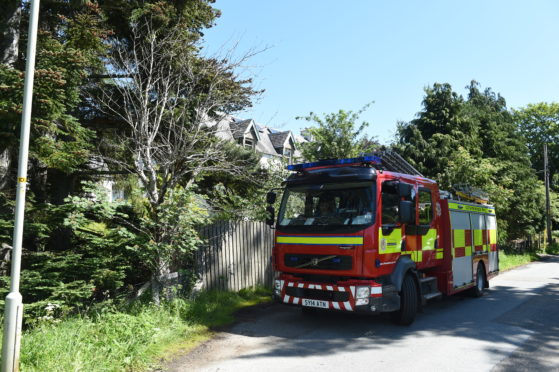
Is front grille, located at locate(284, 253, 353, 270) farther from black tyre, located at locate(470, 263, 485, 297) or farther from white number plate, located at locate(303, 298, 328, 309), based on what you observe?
black tyre, located at locate(470, 263, 485, 297)

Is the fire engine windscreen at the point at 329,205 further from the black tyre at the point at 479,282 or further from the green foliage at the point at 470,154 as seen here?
the green foliage at the point at 470,154

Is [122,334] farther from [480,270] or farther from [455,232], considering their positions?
[480,270]

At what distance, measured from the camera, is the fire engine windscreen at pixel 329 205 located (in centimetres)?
639

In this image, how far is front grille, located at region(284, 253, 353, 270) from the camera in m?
6.21

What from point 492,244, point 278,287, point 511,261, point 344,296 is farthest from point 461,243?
point 511,261

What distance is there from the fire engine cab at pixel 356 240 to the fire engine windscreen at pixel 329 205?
16 mm

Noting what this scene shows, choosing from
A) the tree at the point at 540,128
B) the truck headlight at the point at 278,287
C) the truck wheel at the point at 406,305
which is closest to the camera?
the truck wheel at the point at 406,305

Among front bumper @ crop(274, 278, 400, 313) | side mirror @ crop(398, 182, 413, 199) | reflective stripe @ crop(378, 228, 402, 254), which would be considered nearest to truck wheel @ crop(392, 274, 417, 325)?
front bumper @ crop(274, 278, 400, 313)

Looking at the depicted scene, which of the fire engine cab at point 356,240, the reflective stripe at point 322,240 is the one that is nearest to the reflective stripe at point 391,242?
the fire engine cab at point 356,240

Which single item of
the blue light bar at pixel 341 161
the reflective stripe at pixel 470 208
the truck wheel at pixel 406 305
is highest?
the blue light bar at pixel 341 161

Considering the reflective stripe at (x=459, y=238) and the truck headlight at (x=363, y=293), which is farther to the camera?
the reflective stripe at (x=459, y=238)

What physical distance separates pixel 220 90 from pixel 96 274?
4505 millimetres

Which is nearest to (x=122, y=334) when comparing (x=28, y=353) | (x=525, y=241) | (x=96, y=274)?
(x=28, y=353)

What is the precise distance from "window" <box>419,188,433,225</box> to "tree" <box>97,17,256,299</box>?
158 inches
